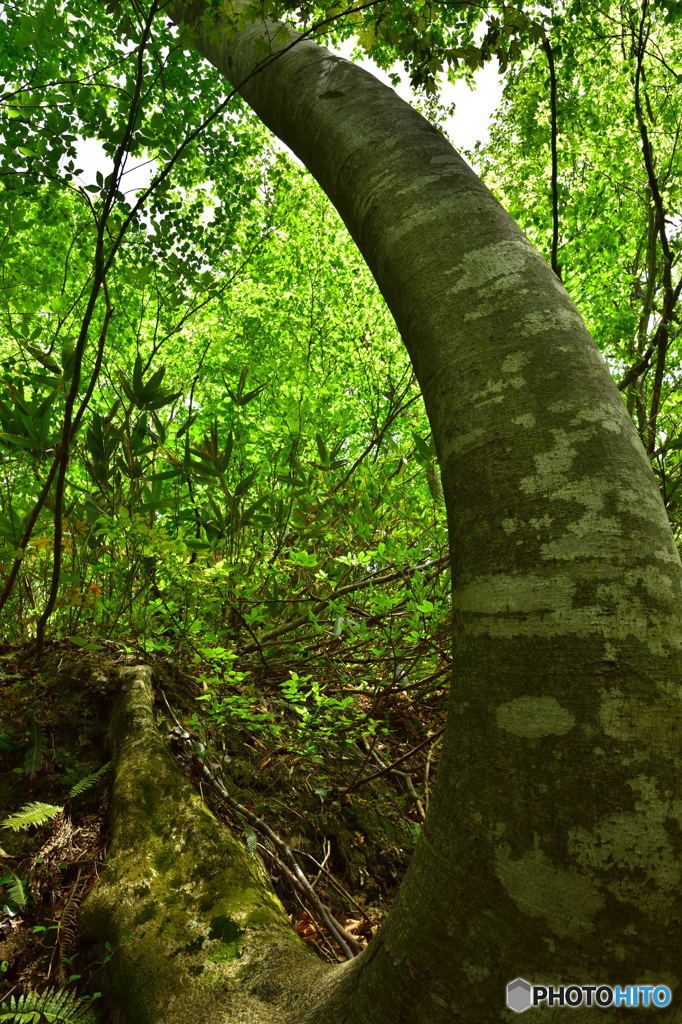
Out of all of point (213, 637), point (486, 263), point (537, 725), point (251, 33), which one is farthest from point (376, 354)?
point (537, 725)

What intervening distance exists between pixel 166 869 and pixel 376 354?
9238 mm

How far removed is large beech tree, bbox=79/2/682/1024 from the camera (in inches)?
27.3

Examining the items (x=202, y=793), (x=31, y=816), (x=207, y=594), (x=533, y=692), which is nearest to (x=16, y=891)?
(x=31, y=816)

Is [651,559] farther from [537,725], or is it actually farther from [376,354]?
[376,354]

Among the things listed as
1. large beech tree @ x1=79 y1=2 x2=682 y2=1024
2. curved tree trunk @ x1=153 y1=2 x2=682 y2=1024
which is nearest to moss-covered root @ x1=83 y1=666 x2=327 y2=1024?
large beech tree @ x1=79 y1=2 x2=682 y2=1024

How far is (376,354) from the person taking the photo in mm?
9992

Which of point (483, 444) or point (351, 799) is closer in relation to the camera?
point (483, 444)

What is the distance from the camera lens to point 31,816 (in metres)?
1.70

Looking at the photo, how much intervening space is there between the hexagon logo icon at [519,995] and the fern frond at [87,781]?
1.73m

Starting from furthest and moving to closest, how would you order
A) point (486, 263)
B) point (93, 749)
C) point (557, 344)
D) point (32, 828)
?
point (93, 749), point (32, 828), point (486, 263), point (557, 344)

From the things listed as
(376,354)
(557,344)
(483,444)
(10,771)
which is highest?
(376,354)

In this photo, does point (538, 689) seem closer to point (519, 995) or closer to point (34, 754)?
point (519, 995)

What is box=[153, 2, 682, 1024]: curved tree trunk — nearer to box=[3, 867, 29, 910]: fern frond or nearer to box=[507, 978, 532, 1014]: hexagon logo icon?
box=[507, 978, 532, 1014]: hexagon logo icon

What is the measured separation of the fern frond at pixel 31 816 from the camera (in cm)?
167
